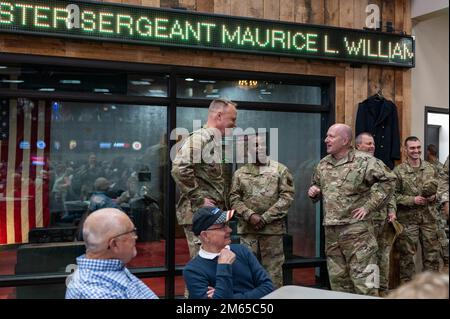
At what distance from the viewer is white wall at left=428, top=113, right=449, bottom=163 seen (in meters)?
6.75

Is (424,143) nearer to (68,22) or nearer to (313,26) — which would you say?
(313,26)

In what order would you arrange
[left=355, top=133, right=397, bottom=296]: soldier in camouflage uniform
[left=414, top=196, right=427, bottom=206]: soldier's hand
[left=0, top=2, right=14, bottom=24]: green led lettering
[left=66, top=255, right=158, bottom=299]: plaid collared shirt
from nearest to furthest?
1. [left=66, top=255, right=158, bottom=299]: plaid collared shirt
2. [left=0, top=2, right=14, bottom=24]: green led lettering
3. [left=355, top=133, right=397, bottom=296]: soldier in camouflage uniform
4. [left=414, top=196, right=427, bottom=206]: soldier's hand

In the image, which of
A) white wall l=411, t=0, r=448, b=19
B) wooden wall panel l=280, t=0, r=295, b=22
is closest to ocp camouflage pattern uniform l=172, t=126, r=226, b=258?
wooden wall panel l=280, t=0, r=295, b=22

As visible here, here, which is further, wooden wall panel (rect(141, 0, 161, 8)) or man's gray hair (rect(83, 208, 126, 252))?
wooden wall panel (rect(141, 0, 161, 8))

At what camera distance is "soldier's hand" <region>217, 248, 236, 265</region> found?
287 centimetres

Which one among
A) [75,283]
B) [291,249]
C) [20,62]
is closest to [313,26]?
[291,249]

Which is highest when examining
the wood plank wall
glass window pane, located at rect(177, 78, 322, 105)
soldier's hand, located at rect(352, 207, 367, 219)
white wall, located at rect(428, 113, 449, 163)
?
the wood plank wall

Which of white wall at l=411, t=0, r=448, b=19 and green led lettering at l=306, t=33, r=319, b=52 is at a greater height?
white wall at l=411, t=0, r=448, b=19

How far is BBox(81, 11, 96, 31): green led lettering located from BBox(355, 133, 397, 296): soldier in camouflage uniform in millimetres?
2835

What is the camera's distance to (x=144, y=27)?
4.86 meters

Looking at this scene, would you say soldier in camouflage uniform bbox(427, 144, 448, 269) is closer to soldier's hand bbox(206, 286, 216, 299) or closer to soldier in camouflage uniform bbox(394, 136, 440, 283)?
soldier in camouflage uniform bbox(394, 136, 440, 283)

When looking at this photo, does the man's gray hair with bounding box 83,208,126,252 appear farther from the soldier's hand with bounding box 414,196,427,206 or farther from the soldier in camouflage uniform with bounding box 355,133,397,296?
the soldier's hand with bounding box 414,196,427,206

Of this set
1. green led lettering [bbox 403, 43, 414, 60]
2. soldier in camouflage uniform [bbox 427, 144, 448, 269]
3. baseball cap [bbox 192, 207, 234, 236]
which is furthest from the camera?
soldier in camouflage uniform [bbox 427, 144, 448, 269]

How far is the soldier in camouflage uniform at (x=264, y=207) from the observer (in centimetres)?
485
